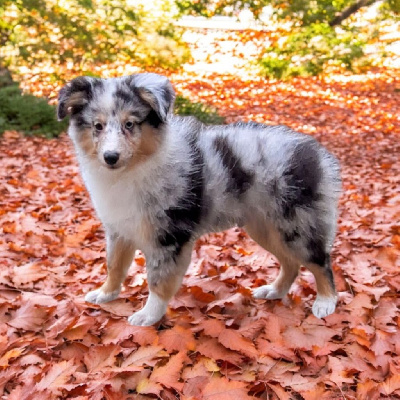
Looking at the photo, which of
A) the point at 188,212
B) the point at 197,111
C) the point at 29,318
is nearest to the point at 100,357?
the point at 29,318

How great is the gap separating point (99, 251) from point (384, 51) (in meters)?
16.4

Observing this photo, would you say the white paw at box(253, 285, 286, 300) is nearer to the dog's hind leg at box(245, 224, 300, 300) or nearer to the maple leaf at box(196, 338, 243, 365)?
the dog's hind leg at box(245, 224, 300, 300)

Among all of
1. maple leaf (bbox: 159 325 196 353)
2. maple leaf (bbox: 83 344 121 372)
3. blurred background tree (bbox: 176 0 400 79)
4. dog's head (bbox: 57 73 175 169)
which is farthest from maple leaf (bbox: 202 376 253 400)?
blurred background tree (bbox: 176 0 400 79)

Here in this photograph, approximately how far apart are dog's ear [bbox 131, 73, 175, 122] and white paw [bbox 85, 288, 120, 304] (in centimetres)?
142

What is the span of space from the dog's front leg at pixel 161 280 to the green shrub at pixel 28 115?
25.3 ft

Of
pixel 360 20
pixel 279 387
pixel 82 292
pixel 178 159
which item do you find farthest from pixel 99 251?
pixel 360 20

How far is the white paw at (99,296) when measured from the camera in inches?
141

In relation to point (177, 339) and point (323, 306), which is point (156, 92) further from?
point (323, 306)

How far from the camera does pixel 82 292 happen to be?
3855 mm

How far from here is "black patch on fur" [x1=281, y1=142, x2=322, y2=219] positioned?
3275 mm

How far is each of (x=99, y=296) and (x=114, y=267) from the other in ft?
0.79

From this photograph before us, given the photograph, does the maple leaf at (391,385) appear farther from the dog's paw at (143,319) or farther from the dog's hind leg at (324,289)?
the dog's paw at (143,319)

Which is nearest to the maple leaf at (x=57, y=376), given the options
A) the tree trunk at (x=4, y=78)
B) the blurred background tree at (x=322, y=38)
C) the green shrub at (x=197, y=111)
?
the green shrub at (x=197, y=111)

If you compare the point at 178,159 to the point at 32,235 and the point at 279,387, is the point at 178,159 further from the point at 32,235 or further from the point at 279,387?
the point at 32,235
